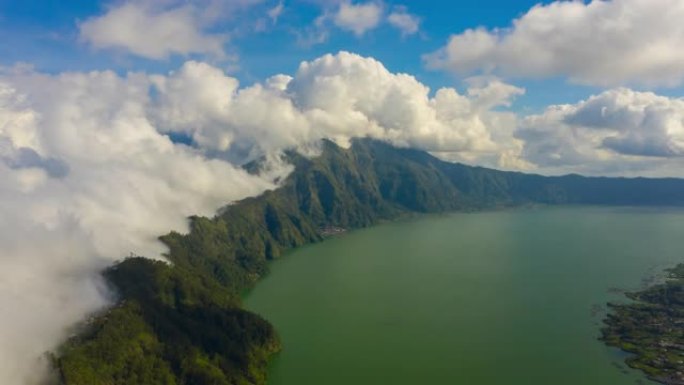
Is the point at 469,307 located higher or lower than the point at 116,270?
lower

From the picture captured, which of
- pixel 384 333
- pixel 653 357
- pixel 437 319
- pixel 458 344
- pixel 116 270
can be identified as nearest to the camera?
pixel 653 357

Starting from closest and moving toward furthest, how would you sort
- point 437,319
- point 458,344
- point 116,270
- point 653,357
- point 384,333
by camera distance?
point 653,357, point 458,344, point 384,333, point 437,319, point 116,270

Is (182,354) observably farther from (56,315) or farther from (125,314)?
(56,315)

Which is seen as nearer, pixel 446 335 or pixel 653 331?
pixel 446 335

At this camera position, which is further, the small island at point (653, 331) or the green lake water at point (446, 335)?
the small island at point (653, 331)

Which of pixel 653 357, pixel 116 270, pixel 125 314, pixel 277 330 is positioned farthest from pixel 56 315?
pixel 653 357

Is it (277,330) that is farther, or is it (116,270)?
(116,270)

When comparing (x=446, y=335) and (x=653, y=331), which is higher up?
(x=446, y=335)

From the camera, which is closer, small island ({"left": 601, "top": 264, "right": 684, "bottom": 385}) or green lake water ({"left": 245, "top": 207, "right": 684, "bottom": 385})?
green lake water ({"left": 245, "top": 207, "right": 684, "bottom": 385})
